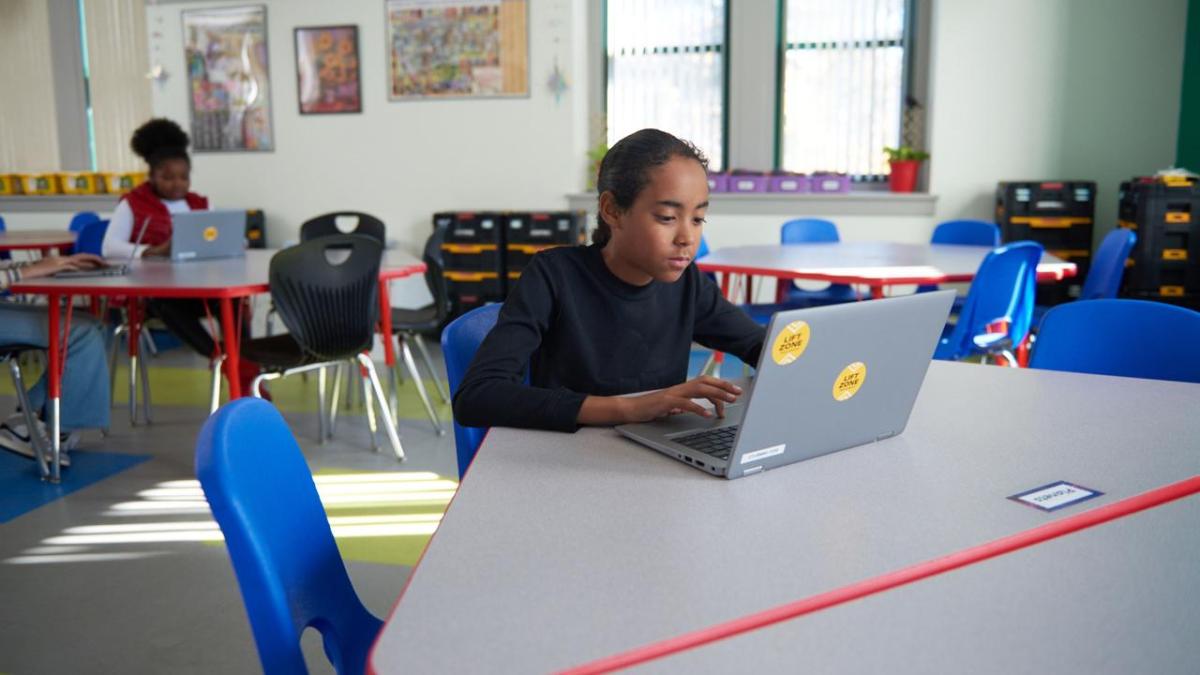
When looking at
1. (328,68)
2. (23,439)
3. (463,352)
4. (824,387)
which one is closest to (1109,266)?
(463,352)

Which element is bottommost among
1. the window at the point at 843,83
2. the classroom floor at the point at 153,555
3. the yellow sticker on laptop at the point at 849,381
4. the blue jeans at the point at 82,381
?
the classroom floor at the point at 153,555

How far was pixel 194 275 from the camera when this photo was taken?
3.07 meters

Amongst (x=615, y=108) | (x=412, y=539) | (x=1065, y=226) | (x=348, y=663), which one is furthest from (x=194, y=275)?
(x=1065, y=226)

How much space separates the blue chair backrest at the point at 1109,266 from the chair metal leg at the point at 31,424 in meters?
3.80

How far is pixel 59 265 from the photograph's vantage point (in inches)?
123

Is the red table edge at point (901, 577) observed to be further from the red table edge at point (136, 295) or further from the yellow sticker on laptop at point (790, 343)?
the red table edge at point (136, 295)

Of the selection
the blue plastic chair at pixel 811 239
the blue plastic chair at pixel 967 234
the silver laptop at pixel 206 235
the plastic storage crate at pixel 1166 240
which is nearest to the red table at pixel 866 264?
the blue plastic chair at pixel 811 239

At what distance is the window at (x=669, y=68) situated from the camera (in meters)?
6.20

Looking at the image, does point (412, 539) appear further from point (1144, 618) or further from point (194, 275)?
point (1144, 618)

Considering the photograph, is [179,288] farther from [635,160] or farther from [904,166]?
[904,166]

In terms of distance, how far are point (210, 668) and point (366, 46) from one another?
17.0 feet

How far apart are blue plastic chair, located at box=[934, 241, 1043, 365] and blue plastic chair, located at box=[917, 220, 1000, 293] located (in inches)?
54.0

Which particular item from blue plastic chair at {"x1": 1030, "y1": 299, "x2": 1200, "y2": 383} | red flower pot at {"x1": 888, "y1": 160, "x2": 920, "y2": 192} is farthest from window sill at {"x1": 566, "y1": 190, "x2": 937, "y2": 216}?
blue plastic chair at {"x1": 1030, "y1": 299, "x2": 1200, "y2": 383}

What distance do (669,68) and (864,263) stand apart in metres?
3.30
